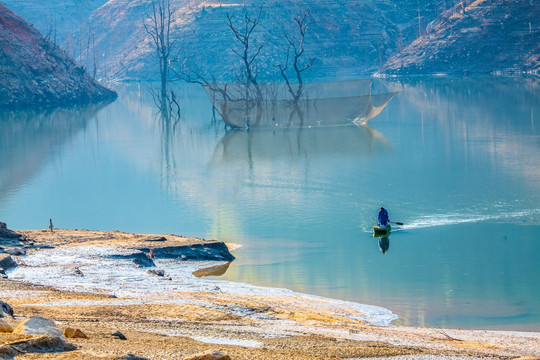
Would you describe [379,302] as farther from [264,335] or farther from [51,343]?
[51,343]

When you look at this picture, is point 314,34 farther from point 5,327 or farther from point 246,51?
point 5,327

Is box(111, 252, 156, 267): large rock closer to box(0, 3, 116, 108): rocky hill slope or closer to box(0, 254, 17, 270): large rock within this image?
box(0, 254, 17, 270): large rock

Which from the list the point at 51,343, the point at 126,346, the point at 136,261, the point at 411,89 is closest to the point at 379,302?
the point at 136,261

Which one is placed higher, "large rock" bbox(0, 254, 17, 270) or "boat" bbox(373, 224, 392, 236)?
"large rock" bbox(0, 254, 17, 270)

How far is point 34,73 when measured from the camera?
9481cm

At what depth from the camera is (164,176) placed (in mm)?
39438

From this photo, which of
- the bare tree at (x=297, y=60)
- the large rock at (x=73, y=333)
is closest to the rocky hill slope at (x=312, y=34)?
the bare tree at (x=297, y=60)

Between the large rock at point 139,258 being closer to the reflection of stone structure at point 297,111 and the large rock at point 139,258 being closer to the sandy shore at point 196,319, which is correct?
the sandy shore at point 196,319

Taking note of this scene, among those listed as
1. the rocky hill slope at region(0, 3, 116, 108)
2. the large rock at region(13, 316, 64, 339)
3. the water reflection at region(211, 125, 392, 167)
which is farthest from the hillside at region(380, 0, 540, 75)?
the large rock at region(13, 316, 64, 339)

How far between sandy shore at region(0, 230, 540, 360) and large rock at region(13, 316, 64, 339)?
0.82ft

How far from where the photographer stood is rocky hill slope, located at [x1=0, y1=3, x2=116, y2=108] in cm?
9206

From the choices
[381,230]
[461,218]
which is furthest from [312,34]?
[381,230]

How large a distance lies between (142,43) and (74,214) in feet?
421

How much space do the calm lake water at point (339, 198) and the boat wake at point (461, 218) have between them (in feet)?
0.20
